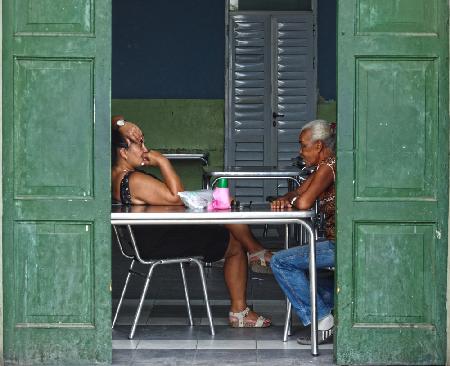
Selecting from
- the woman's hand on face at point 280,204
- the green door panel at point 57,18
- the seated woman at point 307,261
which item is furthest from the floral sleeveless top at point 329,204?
the green door panel at point 57,18

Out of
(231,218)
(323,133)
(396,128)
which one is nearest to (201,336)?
(231,218)

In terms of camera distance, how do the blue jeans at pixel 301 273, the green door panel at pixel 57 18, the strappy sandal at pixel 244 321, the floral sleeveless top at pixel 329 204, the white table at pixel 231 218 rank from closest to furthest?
the green door panel at pixel 57 18
the white table at pixel 231 218
the blue jeans at pixel 301 273
the floral sleeveless top at pixel 329 204
the strappy sandal at pixel 244 321

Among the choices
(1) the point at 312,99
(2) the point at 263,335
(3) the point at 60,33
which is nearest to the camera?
(3) the point at 60,33

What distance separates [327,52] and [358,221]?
671 cm

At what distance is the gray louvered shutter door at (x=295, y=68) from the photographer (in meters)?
11.5

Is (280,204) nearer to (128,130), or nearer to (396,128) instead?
(396,128)

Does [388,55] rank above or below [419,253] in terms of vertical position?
above

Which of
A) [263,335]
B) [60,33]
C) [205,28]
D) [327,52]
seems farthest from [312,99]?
[60,33]

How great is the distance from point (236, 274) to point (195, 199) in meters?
0.73

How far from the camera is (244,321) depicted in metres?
Answer: 6.08

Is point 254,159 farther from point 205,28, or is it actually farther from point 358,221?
point 358,221

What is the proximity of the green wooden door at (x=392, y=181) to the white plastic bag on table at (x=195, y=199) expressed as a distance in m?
0.82

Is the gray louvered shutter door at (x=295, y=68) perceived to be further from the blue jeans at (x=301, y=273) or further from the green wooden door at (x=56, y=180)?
the green wooden door at (x=56, y=180)

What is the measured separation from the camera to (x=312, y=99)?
11.5 meters
